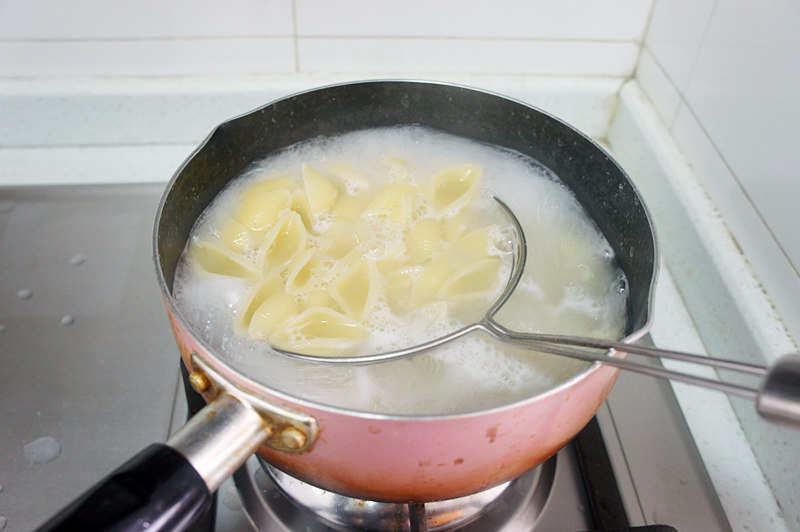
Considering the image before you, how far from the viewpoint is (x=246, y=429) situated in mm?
388

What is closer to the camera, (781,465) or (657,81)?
(781,465)

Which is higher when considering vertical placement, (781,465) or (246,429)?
(246,429)

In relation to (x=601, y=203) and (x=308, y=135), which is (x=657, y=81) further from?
(x=308, y=135)

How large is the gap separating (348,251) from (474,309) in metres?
0.14

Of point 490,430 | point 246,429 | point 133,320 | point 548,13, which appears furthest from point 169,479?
point 548,13

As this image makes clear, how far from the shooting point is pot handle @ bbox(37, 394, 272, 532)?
33cm

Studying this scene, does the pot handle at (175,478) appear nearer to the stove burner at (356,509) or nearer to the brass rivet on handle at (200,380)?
the brass rivet on handle at (200,380)

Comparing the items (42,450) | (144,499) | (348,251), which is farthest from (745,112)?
(42,450)

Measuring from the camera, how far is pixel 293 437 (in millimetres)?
394

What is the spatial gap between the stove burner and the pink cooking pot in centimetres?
10

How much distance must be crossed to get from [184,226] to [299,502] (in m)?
0.27

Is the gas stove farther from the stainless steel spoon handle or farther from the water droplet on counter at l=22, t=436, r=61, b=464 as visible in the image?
the stainless steel spoon handle

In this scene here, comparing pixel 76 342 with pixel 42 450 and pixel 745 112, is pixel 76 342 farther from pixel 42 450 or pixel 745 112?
pixel 745 112

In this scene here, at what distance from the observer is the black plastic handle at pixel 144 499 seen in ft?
1.08
